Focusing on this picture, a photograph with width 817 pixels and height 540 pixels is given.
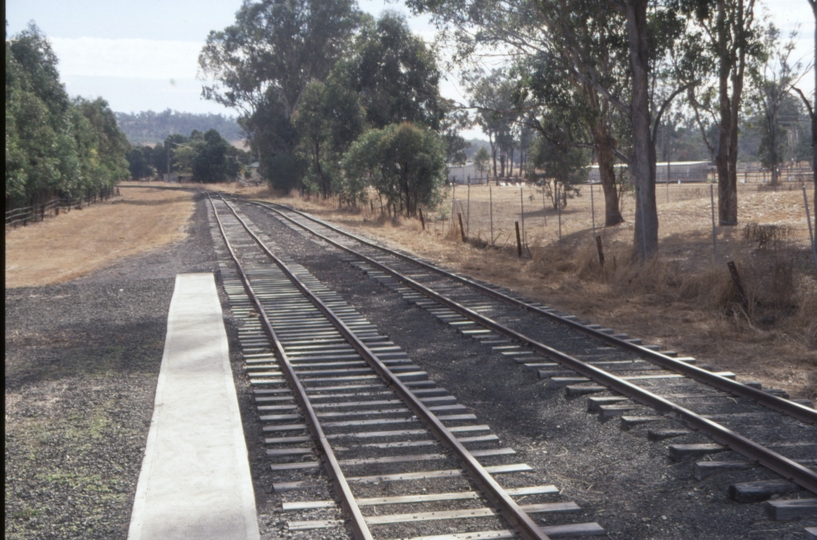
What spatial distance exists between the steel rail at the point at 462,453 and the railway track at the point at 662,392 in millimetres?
1560

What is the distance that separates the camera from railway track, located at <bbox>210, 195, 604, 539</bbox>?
16.9 ft

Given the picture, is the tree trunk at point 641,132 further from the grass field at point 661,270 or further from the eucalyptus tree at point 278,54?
the eucalyptus tree at point 278,54

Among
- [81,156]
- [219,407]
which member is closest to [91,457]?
[219,407]

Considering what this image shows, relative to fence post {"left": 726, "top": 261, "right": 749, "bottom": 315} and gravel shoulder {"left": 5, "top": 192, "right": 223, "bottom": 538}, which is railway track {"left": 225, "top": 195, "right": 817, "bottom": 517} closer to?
fence post {"left": 726, "top": 261, "right": 749, "bottom": 315}

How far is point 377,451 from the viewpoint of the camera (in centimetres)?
652

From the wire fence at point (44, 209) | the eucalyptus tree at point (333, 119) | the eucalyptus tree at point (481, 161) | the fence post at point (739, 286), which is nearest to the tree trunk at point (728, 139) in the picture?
the fence post at point (739, 286)

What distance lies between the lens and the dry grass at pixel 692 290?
33.4 ft

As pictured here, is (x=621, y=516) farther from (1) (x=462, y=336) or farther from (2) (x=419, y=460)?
(1) (x=462, y=336)

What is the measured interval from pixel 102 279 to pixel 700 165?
8206cm

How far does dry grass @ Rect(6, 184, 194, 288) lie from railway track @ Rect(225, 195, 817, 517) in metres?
12.5

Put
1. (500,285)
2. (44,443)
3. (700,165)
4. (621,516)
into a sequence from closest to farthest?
(621,516) → (44,443) → (500,285) → (700,165)

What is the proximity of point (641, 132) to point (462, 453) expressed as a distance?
16002 millimetres

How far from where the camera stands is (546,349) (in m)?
9.74

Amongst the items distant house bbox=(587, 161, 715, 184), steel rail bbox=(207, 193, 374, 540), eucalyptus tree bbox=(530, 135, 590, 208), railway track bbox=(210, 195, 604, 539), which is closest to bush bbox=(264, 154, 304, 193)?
eucalyptus tree bbox=(530, 135, 590, 208)
